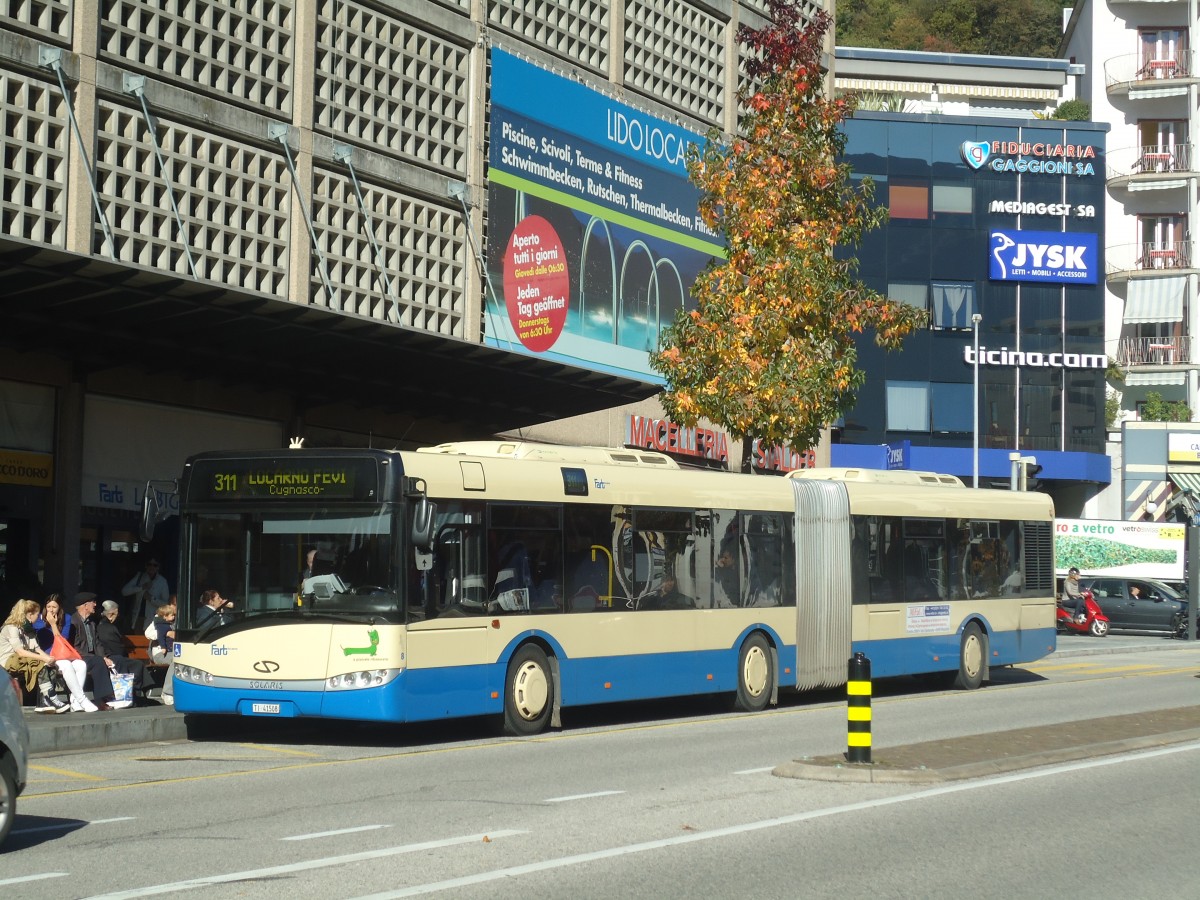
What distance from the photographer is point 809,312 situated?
88.2 ft

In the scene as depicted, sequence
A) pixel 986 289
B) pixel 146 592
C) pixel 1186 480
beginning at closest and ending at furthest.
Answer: pixel 146 592 < pixel 1186 480 < pixel 986 289

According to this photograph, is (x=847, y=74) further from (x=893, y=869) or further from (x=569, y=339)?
(x=893, y=869)

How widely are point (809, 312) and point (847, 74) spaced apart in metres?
57.7

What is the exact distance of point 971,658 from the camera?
24.8 meters

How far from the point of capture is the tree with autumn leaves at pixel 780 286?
26.9m

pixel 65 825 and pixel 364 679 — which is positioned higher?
pixel 364 679

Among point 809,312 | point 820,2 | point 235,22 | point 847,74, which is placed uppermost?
point 847,74

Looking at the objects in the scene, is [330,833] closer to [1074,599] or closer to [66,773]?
[66,773]

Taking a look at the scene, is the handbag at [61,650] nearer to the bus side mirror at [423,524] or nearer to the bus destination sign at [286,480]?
the bus destination sign at [286,480]

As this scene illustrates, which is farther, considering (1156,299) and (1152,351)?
(1152,351)

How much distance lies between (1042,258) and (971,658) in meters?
44.0

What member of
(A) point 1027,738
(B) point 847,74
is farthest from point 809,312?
(B) point 847,74

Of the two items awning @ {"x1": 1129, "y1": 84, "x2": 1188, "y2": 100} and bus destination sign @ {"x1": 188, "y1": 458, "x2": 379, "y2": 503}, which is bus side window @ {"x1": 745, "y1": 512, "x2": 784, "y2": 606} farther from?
awning @ {"x1": 1129, "y1": 84, "x2": 1188, "y2": 100}

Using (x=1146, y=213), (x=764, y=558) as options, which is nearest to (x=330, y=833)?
(x=764, y=558)
